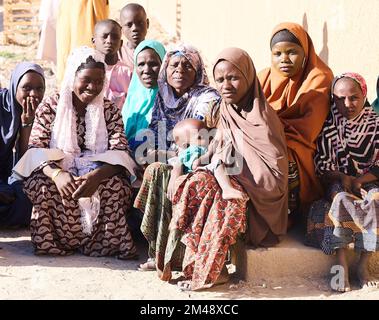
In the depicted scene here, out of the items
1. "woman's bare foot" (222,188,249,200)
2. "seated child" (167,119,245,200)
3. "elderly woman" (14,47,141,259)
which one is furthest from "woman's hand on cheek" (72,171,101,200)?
"woman's bare foot" (222,188,249,200)

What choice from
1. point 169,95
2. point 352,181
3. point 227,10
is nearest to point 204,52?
point 227,10

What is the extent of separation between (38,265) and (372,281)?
7.64 feet

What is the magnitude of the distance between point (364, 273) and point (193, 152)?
142cm

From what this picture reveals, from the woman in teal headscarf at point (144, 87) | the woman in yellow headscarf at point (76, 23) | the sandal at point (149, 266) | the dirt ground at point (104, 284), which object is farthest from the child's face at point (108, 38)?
the sandal at point (149, 266)

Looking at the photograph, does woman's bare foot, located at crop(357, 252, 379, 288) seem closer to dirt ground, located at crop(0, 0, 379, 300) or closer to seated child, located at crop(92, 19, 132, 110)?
dirt ground, located at crop(0, 0, 379, 300)

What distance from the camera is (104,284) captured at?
4.71 meters

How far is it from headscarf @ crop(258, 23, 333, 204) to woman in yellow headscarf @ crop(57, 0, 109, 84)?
10.2ft

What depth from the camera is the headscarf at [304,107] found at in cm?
497

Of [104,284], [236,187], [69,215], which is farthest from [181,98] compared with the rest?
[104,284]

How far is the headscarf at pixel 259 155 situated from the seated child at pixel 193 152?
0.36 feet

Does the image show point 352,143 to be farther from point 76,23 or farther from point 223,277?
point 76,23

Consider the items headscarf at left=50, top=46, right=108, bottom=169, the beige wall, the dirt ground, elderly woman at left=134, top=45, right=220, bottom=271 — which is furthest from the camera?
the beige wall

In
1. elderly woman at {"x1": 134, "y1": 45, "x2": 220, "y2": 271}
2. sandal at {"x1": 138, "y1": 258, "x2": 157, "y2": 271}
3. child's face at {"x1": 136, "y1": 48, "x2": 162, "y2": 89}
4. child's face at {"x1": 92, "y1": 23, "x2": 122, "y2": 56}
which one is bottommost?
sandal at {"x1": 138, "y1": 258, "x2": 157, "y2": 271}

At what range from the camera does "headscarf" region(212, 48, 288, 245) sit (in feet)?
15.4
